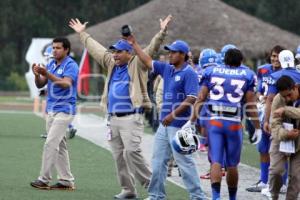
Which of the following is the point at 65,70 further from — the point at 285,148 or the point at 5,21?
the point at 5,21

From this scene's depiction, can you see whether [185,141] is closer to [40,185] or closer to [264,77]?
[40,185]

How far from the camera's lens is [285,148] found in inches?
425

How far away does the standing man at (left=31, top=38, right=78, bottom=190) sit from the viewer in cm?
1247

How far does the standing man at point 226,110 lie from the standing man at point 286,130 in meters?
0.44

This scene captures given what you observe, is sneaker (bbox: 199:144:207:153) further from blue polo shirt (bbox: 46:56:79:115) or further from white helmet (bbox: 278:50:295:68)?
white helmet (bbox: 278:50:295:68)

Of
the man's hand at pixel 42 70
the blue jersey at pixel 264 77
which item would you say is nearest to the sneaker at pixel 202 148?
the blue jersey at pixel 264 77

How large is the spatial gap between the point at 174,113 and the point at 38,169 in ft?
13.6

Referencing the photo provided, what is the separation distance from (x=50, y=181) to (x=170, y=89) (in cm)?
254

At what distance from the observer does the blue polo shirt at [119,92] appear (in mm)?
11703

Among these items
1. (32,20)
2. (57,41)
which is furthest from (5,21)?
(57,41)

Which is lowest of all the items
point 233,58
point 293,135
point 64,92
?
point 293,135

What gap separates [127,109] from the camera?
11734 mm

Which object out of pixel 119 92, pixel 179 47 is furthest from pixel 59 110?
pixel 179 47

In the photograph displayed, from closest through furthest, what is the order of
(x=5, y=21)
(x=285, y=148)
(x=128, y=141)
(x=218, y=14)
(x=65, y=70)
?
(x=285, y=148), (x=128, y=141), (x=65, y=70), (x=218, y=14), (x=5, y=21)
